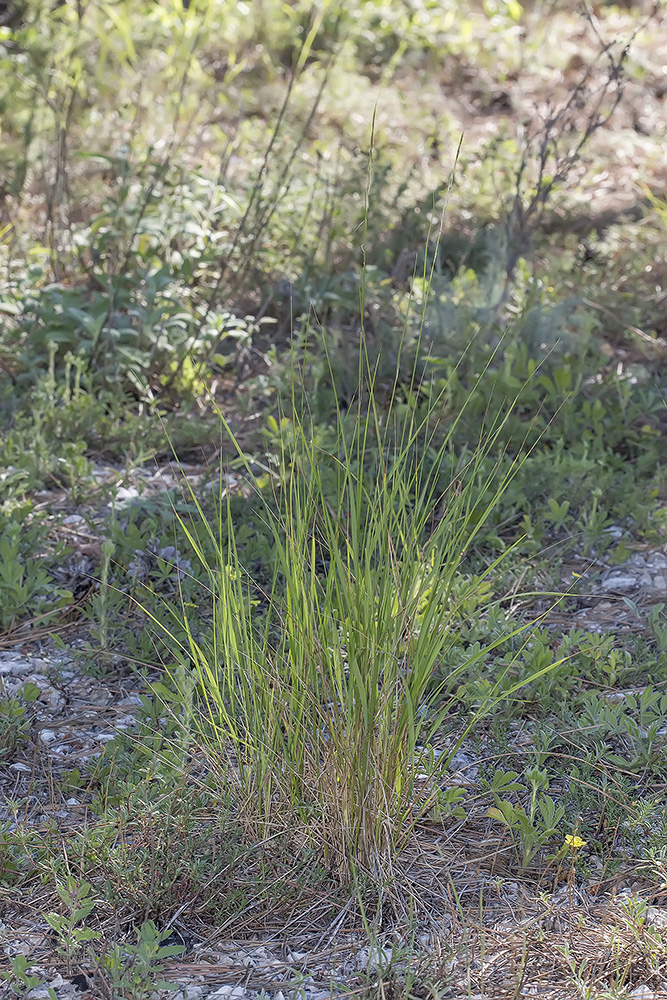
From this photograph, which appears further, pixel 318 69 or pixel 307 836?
pixel 318 69

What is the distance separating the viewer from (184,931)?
1795 millimetres

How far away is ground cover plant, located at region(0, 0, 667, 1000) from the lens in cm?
179

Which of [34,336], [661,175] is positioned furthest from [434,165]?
[34,336]

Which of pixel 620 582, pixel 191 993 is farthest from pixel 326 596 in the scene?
pixel 620 582

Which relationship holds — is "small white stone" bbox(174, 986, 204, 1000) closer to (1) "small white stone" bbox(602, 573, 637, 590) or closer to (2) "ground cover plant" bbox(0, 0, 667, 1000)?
(2) "ground cover plant" bbox(0, 0, 667, 1000)

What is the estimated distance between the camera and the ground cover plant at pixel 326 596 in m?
1.79

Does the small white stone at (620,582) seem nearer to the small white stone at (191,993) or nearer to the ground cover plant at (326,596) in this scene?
the ground cover plant at (326,596)

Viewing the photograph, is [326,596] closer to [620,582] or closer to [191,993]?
[191,993]

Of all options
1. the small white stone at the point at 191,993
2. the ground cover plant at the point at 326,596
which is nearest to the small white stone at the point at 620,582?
the ground cover plant at the point at 326,596

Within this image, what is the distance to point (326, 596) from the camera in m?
1.81

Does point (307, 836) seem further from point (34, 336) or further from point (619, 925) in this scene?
point (34, 336)

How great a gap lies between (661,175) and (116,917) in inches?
233

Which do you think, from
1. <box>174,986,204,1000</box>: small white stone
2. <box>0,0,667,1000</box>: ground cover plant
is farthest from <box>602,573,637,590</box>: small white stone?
<box>174,986,204,1000</box>: small white stone

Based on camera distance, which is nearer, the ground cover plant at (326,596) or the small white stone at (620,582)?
the ground cover plant at (326,596)
